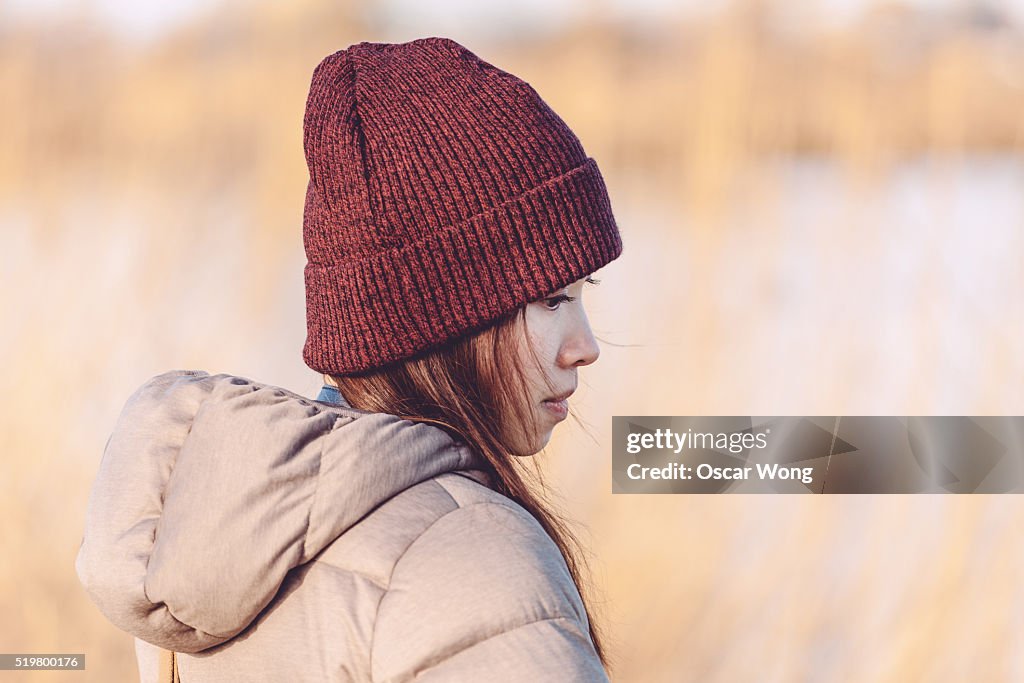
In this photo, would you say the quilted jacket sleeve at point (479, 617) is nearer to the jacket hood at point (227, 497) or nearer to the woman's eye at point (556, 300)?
the jacket hood at point (227, 497)

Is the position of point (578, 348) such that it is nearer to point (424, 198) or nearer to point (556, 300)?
point (556, 300)

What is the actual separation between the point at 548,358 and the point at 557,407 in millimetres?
48

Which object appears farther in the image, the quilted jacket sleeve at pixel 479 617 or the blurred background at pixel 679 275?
the blurred background at pixel 679 275

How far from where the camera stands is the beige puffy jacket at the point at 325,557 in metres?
0.55

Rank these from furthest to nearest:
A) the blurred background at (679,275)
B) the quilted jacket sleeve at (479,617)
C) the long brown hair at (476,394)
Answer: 1. the blurred background at (679,275)
2. the long brown hair at (476,394)
3. the quilted jacket sleeve at (479,617)

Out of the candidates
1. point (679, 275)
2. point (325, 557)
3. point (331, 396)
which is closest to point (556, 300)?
point (331, 396)

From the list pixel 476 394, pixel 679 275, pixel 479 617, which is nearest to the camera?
pixel 479 617

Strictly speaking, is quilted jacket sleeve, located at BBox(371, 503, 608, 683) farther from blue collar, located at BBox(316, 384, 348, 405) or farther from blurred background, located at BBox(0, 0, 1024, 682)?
blurred background, located at BBox(0, 0, 1024, 682)

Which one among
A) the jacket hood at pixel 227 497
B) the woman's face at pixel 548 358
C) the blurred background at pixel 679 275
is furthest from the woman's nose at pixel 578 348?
the blurred background at pixel 679 275

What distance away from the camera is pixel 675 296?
202 centimetres

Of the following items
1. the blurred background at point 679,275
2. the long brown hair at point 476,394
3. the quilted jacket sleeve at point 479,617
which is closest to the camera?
the quilted jacket sleeve at point 479,617

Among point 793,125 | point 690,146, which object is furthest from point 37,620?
point 793,125

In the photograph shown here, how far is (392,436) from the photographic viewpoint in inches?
23.7

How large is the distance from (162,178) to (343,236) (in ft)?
4.81
